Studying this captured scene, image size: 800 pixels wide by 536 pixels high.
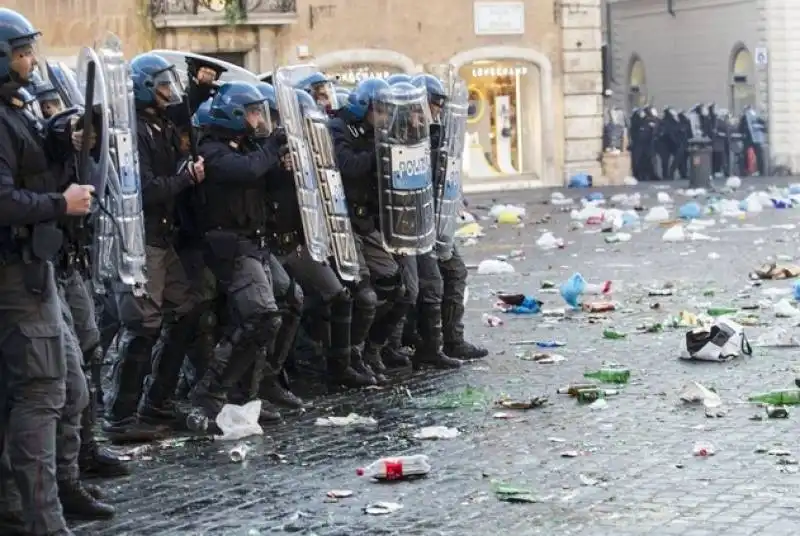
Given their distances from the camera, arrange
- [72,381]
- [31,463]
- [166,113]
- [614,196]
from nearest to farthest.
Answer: [31,463]
[72,381]
[166,113]
[614,196]

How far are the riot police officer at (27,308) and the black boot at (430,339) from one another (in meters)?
4.99

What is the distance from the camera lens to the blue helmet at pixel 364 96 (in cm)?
1099

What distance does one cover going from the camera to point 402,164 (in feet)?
36.1

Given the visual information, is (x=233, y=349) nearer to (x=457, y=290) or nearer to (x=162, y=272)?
(x=162, y=272)

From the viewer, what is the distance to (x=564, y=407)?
10016 millimetres

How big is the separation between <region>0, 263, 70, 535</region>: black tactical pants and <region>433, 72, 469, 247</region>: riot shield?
16.3 feet

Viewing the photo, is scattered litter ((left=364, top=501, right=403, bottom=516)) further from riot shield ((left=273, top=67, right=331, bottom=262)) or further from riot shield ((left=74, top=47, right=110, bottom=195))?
riot shield ((left=273, top=67, right=331, bottom=262))

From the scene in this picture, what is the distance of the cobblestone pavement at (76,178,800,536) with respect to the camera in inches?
287

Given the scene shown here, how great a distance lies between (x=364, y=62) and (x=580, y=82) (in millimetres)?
4534

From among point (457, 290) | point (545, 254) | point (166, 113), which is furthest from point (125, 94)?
point (545, 254)

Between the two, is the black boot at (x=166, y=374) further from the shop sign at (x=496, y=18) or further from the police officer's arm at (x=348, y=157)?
the shop sign at (x=496, y=18)

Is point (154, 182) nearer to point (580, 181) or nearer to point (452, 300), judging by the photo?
point (452, 300)

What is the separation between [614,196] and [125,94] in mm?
22288

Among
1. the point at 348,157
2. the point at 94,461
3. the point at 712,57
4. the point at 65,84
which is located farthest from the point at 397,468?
the point at 712,57
